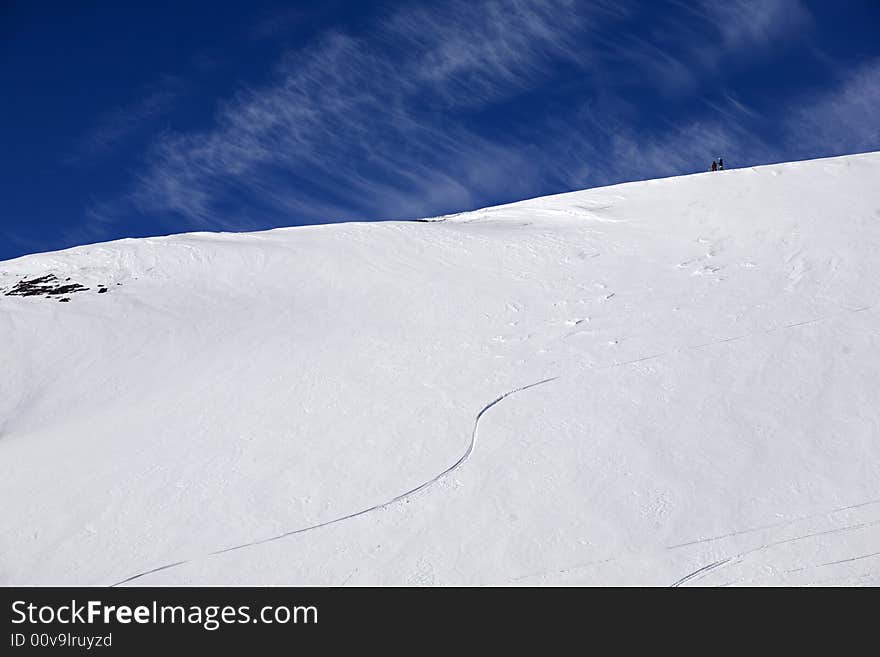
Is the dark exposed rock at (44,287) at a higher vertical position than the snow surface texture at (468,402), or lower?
higher

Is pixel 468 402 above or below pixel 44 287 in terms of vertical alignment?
below

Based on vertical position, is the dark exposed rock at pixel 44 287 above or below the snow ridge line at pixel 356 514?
above

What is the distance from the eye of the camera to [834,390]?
10125 mm

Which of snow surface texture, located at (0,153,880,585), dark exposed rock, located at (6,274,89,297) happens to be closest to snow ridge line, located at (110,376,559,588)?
snow surface texture, located at (0,153,880,585)

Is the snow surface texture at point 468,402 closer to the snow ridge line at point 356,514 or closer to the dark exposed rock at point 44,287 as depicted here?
the snow ridge line at point 356,514

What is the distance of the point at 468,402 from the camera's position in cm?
1066

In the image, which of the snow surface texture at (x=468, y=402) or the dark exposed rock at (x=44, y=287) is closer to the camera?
the snow surface texture at (x=468, y=402)

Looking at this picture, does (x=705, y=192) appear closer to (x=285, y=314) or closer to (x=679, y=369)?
(x=679, y=369)

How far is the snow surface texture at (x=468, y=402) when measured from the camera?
8148 millimetres

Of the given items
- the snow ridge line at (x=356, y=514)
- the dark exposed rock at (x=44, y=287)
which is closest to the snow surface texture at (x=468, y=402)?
the snow ridge line at (x=356, y=514)

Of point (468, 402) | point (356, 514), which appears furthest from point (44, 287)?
point (356, 514)

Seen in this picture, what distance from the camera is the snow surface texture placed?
26.7 ft

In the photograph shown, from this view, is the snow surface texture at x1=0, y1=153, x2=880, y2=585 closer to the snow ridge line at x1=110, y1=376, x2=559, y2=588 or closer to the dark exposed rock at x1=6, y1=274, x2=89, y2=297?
the snow ridge line at x1=110, y1=376, x2=559, y2=588

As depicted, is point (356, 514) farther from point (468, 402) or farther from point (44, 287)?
point (44, 287)
